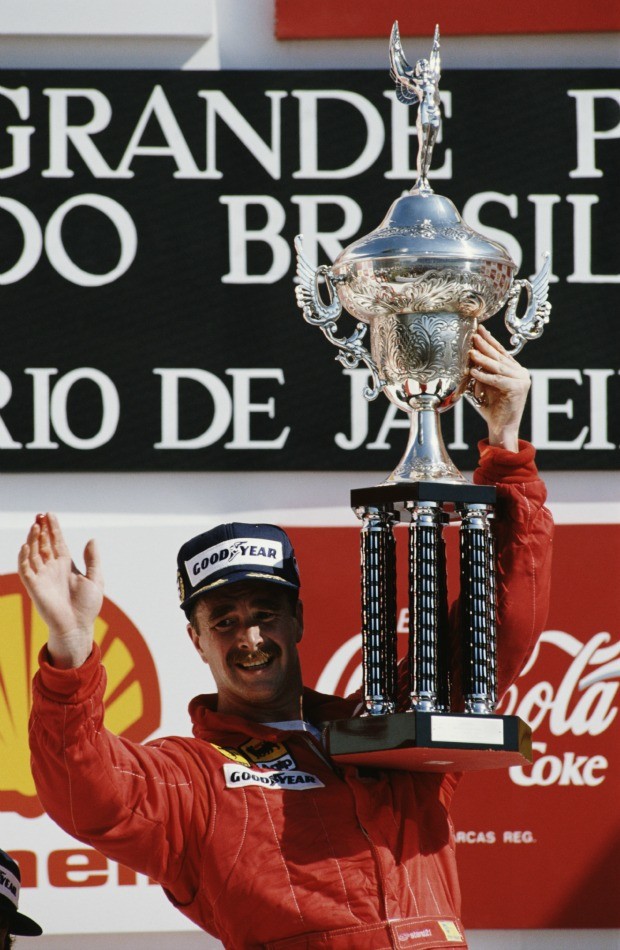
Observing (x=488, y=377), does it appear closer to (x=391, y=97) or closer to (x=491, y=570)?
(x=491, y=570)

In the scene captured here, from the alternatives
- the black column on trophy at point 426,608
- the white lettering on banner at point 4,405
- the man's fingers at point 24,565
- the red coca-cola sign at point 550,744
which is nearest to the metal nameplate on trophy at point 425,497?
the black column on trophy at point 426,608

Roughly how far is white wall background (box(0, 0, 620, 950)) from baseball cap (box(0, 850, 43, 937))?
125cm

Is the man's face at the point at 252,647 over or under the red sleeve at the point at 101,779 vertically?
over

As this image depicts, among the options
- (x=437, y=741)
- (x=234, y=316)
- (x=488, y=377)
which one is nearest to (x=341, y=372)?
(x=234, y=316)

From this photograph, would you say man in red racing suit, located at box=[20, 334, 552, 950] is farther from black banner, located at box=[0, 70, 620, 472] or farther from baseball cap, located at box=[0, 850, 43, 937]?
black banner, located at box=[0, 70, 620, 472]

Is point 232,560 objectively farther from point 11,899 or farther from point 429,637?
point 11,899

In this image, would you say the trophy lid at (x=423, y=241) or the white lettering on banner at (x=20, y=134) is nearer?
the trophy lid at (x=423, y=241)

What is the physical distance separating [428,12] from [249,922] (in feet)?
8.67

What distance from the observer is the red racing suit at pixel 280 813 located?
271 centimetres

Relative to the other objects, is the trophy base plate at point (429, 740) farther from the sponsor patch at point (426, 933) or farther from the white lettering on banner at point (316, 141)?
the white lettering on banner at point (316, 141)

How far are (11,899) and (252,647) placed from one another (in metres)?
0.73

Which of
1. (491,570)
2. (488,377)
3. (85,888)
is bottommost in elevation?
(85,888)

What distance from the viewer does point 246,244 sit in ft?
14.8

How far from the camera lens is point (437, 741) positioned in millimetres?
2768
